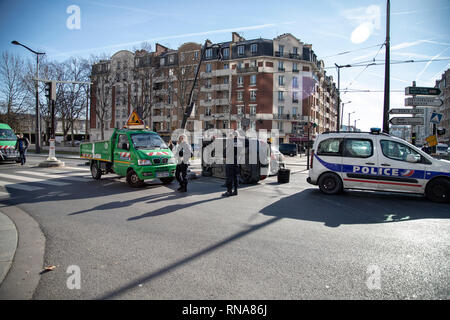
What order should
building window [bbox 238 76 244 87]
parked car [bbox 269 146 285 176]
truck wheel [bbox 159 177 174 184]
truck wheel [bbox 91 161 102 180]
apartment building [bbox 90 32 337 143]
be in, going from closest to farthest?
truck wheel [bbox 159 177 174 184] < truck wheel [bbox 91 161 102 180] < parked car [bbox 269 146 285 176] < apartment building [bbox 90 32 337 143] < building window [bbox 238 76 244 87]

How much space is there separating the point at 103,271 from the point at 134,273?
1.33 feet

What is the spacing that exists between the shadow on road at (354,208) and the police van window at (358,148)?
1317 mm

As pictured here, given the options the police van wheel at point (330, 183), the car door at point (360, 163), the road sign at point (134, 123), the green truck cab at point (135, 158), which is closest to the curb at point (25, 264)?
the green truck cab at point (135, 158)

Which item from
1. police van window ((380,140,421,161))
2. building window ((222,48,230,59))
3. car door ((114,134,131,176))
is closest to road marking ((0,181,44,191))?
car door ((114,134,131,176))

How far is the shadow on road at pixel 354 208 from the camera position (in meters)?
6.05

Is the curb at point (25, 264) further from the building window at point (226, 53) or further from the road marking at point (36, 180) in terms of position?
the building window at point (226, 53)

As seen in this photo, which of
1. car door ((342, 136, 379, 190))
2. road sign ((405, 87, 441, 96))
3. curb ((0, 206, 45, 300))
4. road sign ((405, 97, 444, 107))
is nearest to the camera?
curb ((0, 206, 45, 300))

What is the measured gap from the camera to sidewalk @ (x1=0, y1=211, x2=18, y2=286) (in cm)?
344

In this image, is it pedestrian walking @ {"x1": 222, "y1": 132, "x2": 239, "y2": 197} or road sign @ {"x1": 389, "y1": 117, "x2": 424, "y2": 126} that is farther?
road sign @ {"x1": 389, "y1": 117, "x2": 424, "y2": 126}

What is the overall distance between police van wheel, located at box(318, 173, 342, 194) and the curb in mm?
7677

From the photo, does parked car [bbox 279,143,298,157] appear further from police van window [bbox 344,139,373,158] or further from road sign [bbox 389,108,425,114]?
police van window [bbox 344,139,373,158]

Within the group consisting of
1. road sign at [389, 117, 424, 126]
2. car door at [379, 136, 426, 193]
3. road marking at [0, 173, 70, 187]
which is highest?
road sign at [389, 117, 424, 126]

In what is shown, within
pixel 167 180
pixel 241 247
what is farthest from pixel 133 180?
pixel 241 247
